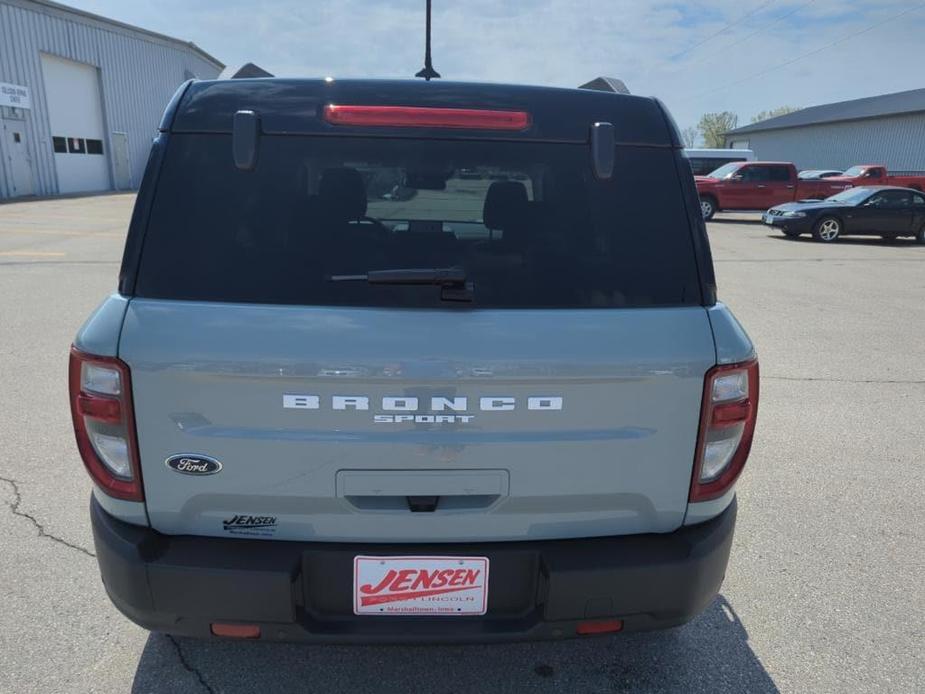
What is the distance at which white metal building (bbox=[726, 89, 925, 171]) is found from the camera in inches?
1458

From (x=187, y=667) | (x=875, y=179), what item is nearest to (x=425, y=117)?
(x=187, y=667)

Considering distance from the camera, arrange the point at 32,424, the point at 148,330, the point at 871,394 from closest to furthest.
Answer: the point at 148,330 < the point at 32,424 < the point at 871,394

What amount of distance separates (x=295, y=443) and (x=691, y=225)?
4.26 ft

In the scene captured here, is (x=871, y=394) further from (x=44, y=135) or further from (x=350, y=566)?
(x=44, y=135)

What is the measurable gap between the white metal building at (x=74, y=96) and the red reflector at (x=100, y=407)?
86.3ft

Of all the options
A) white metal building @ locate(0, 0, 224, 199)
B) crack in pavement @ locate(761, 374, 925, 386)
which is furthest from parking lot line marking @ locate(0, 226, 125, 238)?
crack in pavement @ locate(761, 374, 925, 386)

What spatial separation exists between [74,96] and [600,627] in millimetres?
33118

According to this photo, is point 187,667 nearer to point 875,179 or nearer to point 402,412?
point 402,412

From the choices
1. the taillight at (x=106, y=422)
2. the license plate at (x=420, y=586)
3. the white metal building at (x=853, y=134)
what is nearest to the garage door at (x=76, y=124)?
the taillight at (x=106, y=422)

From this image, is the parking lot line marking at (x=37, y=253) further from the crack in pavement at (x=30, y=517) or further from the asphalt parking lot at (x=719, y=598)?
the crack in pavement at (x=30, y=517)

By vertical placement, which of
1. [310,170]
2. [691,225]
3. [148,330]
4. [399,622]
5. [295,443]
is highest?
[310,170]

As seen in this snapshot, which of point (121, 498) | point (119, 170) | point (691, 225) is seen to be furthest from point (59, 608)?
point (119, 170)

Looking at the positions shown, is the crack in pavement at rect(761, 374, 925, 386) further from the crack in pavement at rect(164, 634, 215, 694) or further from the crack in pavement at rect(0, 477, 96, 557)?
the crack in pavement at rect(0, 477, 96, 557)

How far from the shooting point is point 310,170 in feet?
6.27
